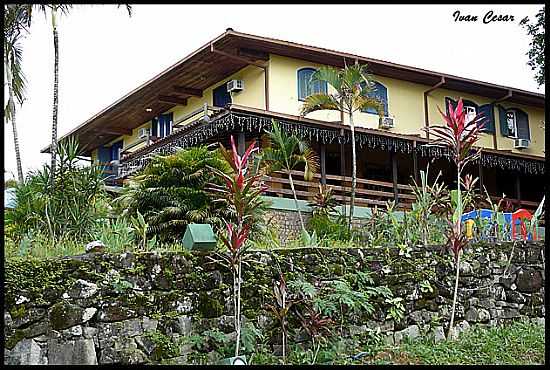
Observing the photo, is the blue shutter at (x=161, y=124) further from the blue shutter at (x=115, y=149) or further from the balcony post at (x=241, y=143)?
the balcony post at (x=241, y=143)

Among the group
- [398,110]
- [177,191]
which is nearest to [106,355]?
[177,191]

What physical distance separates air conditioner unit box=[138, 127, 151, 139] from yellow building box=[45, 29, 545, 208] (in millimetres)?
57

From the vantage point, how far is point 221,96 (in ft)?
66.3

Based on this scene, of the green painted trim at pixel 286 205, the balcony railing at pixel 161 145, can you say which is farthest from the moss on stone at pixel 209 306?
the balcony railing at pixel 161 145

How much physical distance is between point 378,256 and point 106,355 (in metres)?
3.75

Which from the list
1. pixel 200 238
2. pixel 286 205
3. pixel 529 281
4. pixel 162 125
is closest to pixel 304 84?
pixel 286 205

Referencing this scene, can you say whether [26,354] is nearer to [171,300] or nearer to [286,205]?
[171,300]

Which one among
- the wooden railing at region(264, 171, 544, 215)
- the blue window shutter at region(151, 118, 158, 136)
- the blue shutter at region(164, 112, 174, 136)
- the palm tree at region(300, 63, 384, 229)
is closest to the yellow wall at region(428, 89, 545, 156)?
the wooden railing at region(264, 171, 544, 215)

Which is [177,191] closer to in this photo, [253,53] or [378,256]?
[378,256]

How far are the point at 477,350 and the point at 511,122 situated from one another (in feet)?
54.0

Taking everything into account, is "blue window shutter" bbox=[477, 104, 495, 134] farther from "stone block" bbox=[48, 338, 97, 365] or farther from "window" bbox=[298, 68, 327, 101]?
"stone block" bbox=[48, 338, 97, 365]

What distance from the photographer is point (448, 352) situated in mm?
8133

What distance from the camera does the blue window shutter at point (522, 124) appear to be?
23297mm

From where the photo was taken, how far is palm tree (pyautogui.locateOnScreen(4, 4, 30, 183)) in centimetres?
1633
